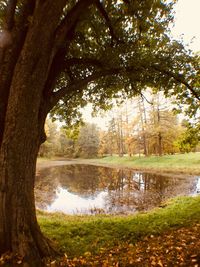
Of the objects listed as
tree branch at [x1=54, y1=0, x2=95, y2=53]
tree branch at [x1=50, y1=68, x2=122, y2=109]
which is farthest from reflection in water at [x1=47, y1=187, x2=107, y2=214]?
tree branch at [x1=54, y1=0, x2=95, y2=53]

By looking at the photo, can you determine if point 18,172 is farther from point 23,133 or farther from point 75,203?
point 75,203

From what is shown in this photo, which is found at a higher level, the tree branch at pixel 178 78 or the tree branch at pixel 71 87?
the tree branch at pixel 178 78

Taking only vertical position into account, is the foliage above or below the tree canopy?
below

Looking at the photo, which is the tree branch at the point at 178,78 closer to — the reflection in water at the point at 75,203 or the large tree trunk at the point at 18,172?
the large tree trunk at the point at 18,172

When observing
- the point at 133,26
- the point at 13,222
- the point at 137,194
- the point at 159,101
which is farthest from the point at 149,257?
the point at 159,101

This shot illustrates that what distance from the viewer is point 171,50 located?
8.18 meters

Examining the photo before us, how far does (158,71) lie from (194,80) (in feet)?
4.66

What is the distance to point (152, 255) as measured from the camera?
5164 millimetres

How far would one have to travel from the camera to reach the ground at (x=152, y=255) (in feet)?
15.3

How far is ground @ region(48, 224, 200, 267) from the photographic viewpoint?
4.65 meters

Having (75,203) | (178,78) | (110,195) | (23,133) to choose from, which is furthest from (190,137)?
(110,195)

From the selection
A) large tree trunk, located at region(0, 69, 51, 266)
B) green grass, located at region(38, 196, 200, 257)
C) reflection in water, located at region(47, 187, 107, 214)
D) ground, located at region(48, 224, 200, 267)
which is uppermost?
large tree trunk, located at region(0, 69, 51, 266)

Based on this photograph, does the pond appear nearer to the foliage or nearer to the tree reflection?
the tree reflection

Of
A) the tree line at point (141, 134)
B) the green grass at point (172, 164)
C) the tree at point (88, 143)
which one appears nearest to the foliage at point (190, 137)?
the tree line at point (141, 134)
